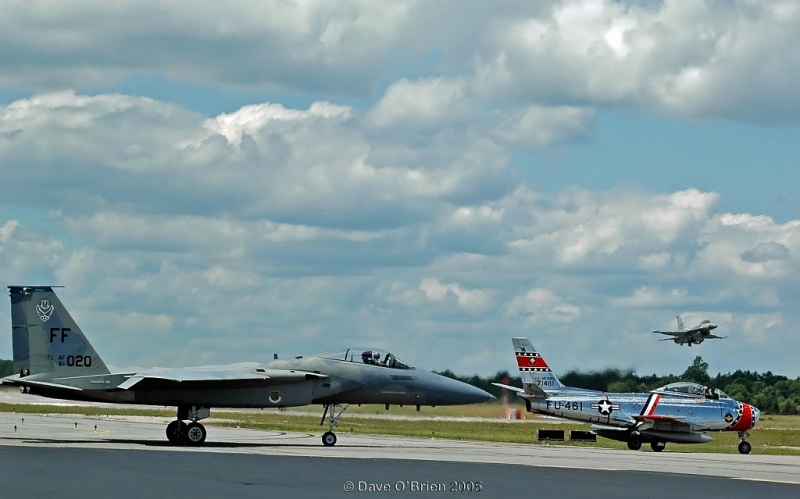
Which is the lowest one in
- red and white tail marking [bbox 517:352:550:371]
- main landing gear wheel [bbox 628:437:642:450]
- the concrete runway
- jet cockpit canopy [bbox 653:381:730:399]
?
main landing gear wheel [bbox 628:437:642:450]

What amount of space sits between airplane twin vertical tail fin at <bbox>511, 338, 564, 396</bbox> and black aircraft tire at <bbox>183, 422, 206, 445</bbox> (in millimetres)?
16384

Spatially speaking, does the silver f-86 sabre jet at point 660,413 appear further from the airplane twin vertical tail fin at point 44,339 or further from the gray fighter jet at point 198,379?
the airplane twin vertical tail fin at point 44,339

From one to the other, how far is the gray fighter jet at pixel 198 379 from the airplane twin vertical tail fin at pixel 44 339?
1.0 inches

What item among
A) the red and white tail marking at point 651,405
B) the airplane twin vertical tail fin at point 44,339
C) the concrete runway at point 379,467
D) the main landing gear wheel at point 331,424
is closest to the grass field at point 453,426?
the red and white tail marking at point 651,405

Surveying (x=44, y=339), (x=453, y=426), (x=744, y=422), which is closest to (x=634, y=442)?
(x=744, y=422)

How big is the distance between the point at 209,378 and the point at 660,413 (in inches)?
661

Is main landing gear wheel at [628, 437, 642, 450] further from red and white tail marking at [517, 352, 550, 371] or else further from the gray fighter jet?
the gray fighter jet

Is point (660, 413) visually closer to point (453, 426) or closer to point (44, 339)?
point (453, 426)

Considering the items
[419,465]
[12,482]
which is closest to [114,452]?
[419,465]

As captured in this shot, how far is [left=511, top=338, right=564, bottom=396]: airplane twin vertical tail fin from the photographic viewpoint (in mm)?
43156

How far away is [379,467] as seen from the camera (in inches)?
893

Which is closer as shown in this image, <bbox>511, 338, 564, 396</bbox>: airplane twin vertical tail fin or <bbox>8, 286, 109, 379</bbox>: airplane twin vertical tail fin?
<bbox>8, 286, 109, 379</bbox>: airplane twin vertical tail fin

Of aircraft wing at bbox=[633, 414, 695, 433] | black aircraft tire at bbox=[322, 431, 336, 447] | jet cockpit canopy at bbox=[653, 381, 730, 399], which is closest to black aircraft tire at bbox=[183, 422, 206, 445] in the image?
black aircraft tire at bbox=[322, 431, 336, 447]

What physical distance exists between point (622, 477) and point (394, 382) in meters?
11.2
